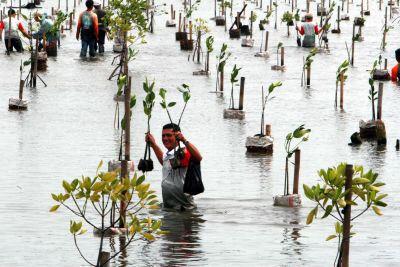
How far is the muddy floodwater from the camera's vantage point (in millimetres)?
14500

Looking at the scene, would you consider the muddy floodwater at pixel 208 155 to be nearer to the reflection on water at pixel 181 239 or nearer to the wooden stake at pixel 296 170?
the reflection on water at pixel 181 239

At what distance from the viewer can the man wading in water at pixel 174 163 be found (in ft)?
51.5

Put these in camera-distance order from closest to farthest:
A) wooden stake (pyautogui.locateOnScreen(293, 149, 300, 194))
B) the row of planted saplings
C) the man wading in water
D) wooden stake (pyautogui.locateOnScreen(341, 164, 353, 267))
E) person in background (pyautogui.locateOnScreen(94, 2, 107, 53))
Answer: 1. wooden stake (pyautogui.locateOnScreen(341, 164, 353, 267))
2. the man wading in water
3. wooden stake (pyautogui.locateOnScreen(293, 149, 300, 194))
4. the row of planted saplings
5. person in background (pyautogui.locateOnScreen(94, 2, 107, 53))

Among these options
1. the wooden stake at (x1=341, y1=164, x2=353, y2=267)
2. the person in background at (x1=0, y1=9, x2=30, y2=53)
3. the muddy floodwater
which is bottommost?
the muddy floodwater

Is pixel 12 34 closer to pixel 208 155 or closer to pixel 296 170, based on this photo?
pixel 208 155

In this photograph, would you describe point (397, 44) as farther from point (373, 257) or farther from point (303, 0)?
point (373, 257)

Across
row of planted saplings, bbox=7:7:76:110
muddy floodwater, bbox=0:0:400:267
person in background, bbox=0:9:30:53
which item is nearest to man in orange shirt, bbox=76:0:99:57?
muddy floodwater, bbox=0:0:400:267

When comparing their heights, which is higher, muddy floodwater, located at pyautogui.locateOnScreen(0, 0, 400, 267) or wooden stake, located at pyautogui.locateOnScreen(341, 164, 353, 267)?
wooden stake, located at pyautogui.locateOnScreen(341, 164, 353, 267)

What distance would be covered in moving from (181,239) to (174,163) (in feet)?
3.86

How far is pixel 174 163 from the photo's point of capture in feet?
52.5

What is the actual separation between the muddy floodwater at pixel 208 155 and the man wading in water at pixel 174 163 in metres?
0.21

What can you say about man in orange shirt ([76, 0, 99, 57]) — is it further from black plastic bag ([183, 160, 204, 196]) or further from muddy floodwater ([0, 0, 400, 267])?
black plastic bag ([183, 160, 204, 196])

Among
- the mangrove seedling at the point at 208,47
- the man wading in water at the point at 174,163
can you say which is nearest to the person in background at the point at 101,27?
the mangrove seedling at the point at 208,47

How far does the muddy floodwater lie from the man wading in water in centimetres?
21
